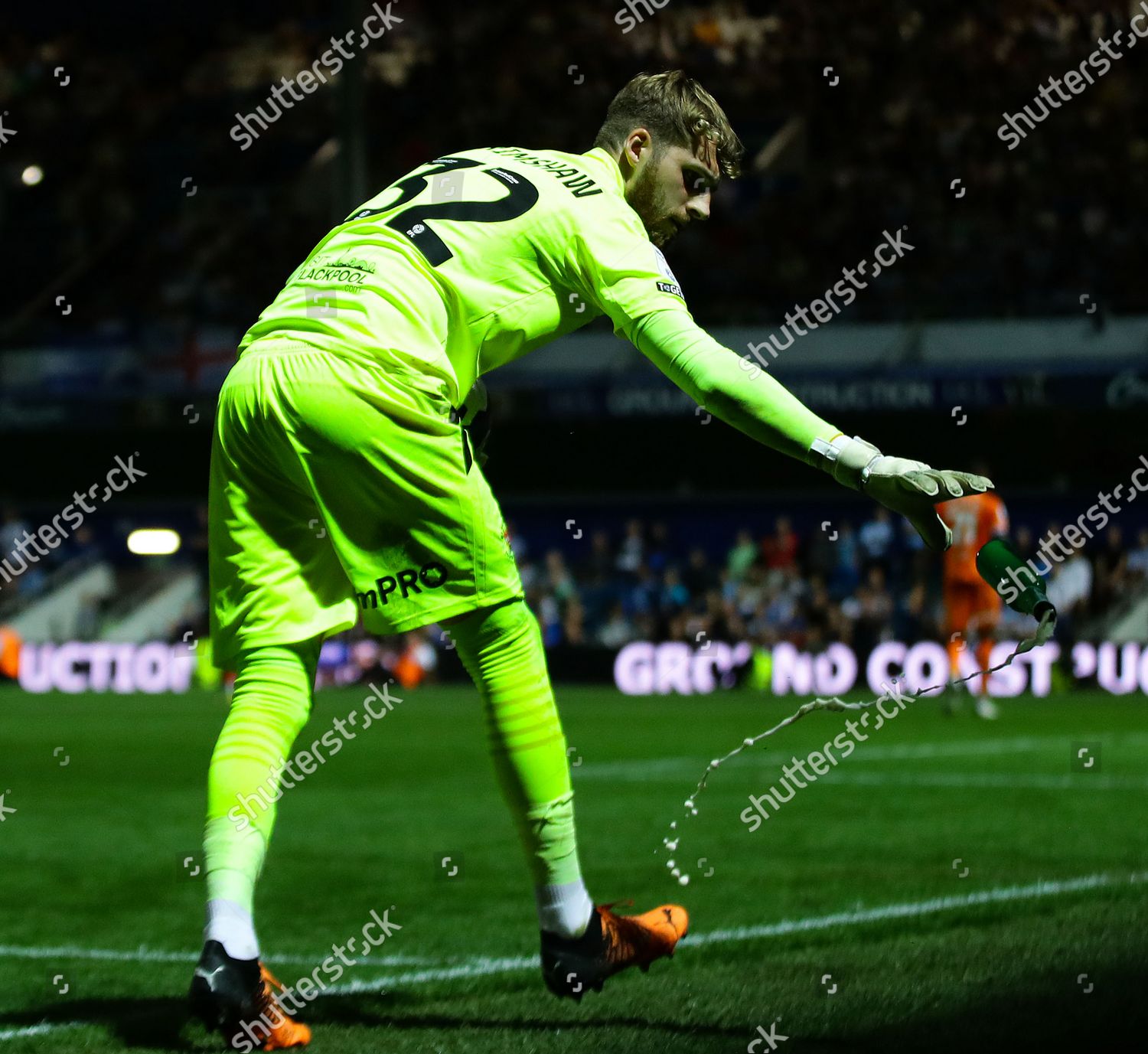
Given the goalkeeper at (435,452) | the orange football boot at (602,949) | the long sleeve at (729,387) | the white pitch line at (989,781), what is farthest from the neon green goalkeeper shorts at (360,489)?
the white pitch line at (989,781)

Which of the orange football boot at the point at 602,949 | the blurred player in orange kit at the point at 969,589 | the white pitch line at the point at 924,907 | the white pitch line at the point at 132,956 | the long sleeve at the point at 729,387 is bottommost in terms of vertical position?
the blurred player in orange kit at the point at 969,589

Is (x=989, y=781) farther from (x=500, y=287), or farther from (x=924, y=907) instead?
(x=500, y=287)

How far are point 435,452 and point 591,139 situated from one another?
21207mm

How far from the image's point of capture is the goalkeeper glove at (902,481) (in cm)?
346

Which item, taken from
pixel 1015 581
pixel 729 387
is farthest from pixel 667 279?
pixel 1015 581

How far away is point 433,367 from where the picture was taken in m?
3.80

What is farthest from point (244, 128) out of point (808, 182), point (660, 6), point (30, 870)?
point (30, 870)

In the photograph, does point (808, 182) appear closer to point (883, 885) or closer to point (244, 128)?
point (244, 128)

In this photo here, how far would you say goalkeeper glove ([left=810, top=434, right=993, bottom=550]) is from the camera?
3463 millimetres

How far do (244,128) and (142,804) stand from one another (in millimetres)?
20096

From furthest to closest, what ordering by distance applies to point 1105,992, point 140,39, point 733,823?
point 140,39 → point 733,823 → point 1105,992

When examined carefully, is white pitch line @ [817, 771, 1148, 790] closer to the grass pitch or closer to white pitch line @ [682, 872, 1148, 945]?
the grass pitch

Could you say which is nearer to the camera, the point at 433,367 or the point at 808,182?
the point at 433,367

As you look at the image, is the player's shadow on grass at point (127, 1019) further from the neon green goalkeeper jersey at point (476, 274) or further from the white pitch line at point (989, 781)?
the white pitch line at point (989, 781)
